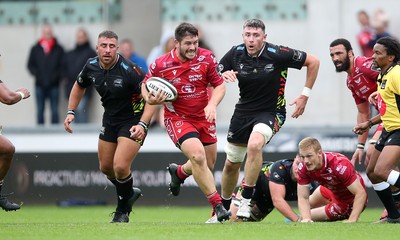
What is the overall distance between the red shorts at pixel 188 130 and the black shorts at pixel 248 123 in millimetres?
351

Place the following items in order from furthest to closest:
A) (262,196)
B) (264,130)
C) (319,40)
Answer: (319,40), (262,196), (264,130)

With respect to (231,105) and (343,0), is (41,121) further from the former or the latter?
(343,0)

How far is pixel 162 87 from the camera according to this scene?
1317 cm

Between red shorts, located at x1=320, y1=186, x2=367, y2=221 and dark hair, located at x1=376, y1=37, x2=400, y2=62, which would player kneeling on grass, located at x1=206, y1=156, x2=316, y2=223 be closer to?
red shorts, located at x1=320, y1=186, x2=367, y2=221

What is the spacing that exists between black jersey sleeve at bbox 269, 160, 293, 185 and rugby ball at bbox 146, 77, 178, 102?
2.13 m

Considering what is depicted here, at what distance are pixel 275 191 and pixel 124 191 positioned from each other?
2.01 meters

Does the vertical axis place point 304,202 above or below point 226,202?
above

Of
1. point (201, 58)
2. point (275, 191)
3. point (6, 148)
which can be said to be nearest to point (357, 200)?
point (275, 191)

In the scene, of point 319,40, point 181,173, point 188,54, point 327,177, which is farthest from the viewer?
point 319,40

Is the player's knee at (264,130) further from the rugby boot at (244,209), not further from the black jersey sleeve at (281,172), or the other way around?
the black jersey sleeve at (281,172)

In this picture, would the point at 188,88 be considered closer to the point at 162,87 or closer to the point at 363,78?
the point at 162,87

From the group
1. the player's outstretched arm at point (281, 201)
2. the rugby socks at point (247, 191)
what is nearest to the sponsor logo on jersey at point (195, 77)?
the rugby socks at point (247, 191)

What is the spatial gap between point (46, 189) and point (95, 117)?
2.67 metres

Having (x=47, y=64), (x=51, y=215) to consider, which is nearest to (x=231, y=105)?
(x=47, y=64)
